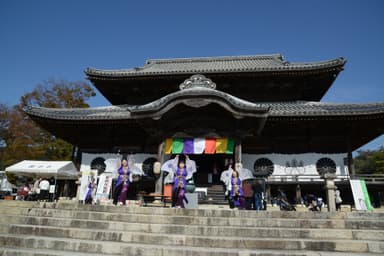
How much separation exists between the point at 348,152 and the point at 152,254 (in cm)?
1278

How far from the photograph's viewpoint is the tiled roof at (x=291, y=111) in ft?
39.6

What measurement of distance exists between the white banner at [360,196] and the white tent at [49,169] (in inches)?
554

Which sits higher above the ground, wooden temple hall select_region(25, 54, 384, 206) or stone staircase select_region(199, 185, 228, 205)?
wooden temple hall select_region(25, 54, 384, 206)

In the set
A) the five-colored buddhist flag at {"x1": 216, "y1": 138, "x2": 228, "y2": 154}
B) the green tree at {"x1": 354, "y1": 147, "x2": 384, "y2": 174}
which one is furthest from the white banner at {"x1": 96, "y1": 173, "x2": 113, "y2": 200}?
the green tree at {"x1": 354, "y1": 147, "x2": 384, "y2": 174}

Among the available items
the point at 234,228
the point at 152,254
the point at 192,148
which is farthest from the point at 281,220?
the point at 192,148

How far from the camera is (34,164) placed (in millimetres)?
15781

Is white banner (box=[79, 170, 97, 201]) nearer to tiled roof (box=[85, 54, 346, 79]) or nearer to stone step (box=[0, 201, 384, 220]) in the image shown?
stone step (box=[0, 201, 384, 220])

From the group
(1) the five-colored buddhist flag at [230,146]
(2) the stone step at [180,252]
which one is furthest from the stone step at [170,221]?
(1) the five-colored buddhist flag at [230,146]

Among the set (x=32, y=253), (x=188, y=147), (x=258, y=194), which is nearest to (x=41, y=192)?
(x=188, y=147)

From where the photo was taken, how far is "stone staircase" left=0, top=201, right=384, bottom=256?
199 inches

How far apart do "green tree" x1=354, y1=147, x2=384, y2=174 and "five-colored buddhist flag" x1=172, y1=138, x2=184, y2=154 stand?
1262 inches

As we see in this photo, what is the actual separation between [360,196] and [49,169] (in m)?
16.0

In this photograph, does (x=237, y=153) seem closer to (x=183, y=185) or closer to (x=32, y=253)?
(x=183, y=185)

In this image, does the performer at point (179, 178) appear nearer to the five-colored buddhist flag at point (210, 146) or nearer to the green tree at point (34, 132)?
the five-colored buddhist flag at point (210, 146)
